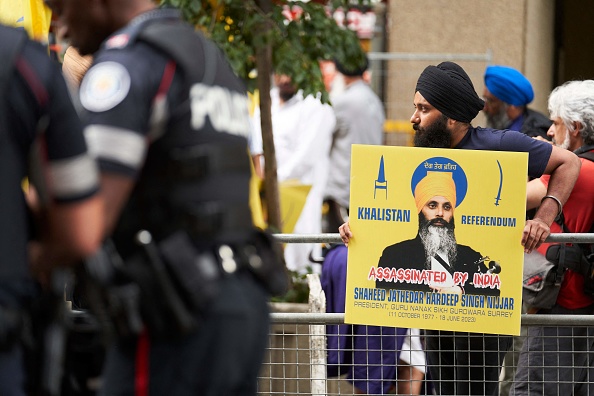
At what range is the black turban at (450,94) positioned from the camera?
5.88m

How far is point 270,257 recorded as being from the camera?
135 inches

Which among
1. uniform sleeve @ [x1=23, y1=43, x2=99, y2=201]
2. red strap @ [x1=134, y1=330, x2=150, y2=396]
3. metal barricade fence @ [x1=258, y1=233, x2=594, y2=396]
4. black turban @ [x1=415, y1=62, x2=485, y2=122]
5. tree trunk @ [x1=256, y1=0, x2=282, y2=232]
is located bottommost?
red strap @ [x1=134, y1=330, x2=150, y2=396]

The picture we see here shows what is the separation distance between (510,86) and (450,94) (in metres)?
2.63

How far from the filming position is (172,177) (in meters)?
3.17

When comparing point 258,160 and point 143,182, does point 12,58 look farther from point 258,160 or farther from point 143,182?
point 258,160

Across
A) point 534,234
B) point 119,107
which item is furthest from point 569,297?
point 119,107

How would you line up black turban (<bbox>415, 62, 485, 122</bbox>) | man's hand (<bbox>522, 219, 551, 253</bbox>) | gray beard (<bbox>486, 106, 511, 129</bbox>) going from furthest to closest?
gray beard (<bbox>486, 106, 511, 129</bbox>) → black turban (<bbox>415, 62, 485, 122</bbox>) → man's hand (<bbox>522, 219, 551, 253</bbox>)

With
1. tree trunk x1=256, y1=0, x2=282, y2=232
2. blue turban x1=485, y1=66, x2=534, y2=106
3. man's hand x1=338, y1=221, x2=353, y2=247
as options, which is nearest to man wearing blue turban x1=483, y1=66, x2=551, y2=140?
blue turban x1=485, y1=66, x2=534, y2=106

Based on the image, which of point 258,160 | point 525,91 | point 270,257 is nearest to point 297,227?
point 258,160

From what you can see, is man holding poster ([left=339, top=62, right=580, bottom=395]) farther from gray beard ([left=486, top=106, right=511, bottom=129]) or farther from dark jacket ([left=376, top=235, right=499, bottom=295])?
gray beard ([left=486, top=106, right=511, bottom=129])

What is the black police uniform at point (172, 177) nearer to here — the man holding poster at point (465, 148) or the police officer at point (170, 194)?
the police officer at point (170, 194)

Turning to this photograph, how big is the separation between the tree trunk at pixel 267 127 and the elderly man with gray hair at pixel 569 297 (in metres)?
2.45

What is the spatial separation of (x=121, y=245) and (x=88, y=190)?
0.22 metres

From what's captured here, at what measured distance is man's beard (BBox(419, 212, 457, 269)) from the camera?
555cm
